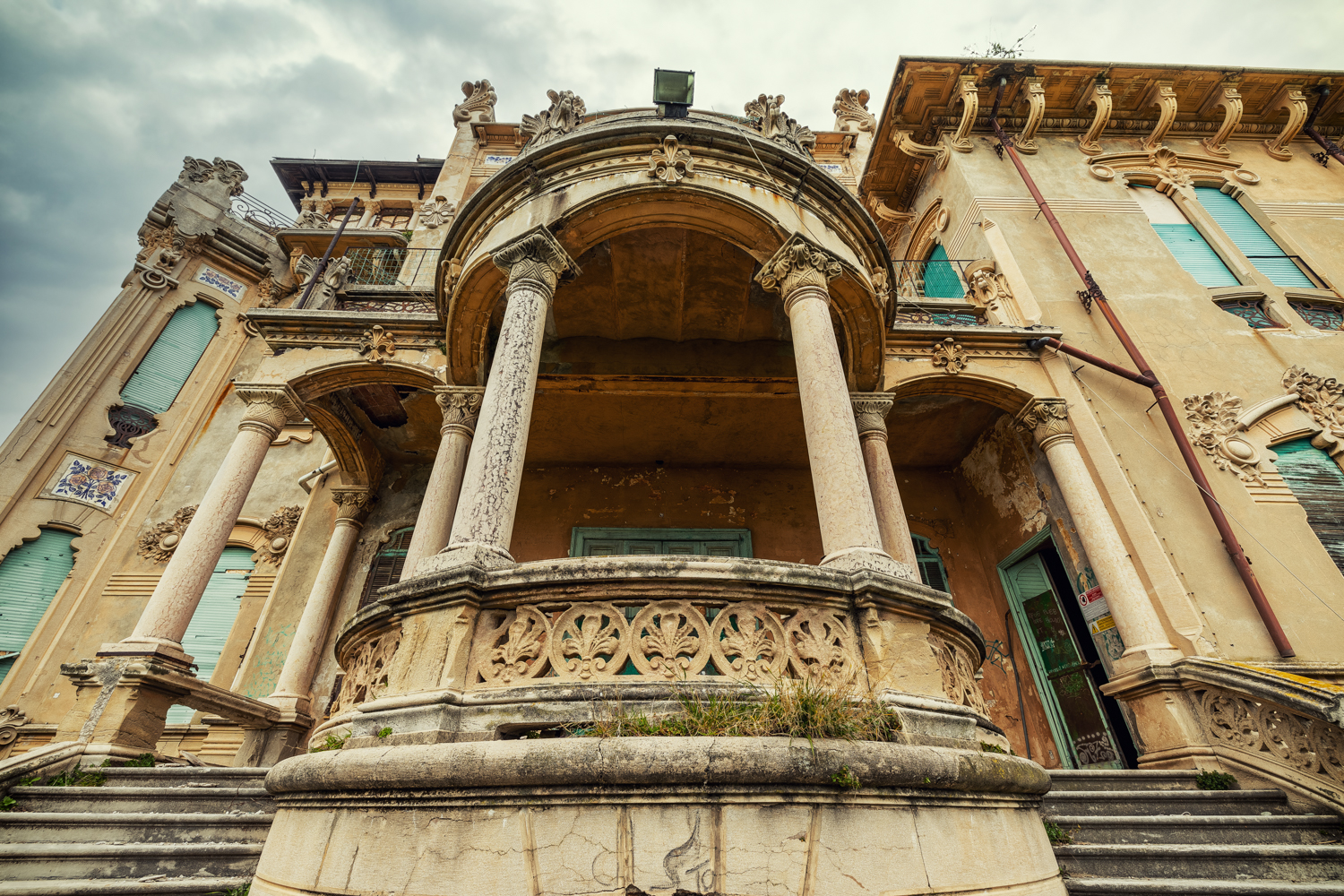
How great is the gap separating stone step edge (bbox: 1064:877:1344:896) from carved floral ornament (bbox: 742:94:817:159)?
664 cm

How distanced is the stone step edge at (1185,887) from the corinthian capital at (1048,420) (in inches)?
214

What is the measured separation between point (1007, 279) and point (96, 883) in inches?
473

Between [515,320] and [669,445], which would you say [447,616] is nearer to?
[515,320]

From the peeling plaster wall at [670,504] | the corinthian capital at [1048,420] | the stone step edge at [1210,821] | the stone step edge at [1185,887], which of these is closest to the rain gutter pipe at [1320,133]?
the corinthian capital at [1048,420]

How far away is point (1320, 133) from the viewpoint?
11625mm

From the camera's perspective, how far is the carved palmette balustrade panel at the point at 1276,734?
4457mm

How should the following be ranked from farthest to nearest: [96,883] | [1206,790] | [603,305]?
[603,305] < [1206,790] < [96,883]

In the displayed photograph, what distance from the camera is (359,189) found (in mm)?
16875

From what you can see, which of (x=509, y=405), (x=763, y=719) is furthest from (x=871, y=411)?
(x=763, y=719)

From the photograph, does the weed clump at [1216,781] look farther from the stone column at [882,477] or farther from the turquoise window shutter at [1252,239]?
the turquoise window shutter at [1252,239]

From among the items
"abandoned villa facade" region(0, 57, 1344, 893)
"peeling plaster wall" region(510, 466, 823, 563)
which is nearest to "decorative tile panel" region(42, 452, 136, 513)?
"abandoned villa facade" region(0, 57, 1344, 893)

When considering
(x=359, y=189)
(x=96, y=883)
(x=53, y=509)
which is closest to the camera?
(x=96, y=883)

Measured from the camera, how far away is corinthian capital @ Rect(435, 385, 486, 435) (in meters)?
7.51

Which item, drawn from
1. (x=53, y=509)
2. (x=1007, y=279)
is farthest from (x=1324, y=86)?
(x=53, y=509)
